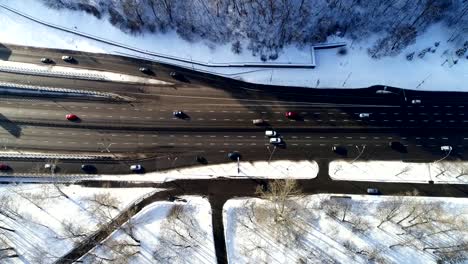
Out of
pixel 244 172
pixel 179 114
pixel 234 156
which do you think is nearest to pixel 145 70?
pixel 179 114

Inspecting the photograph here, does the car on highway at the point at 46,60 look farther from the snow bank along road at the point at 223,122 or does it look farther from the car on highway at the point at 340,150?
the car on highway at the point at 340,150

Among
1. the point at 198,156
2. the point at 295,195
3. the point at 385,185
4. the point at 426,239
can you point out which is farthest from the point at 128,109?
the point at 426,239

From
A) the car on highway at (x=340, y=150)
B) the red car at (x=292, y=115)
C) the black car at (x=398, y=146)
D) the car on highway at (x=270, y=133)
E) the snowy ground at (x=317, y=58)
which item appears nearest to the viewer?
the car on highway at (x=340, y=150)

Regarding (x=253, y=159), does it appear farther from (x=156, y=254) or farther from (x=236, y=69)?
(x=156, y=254)

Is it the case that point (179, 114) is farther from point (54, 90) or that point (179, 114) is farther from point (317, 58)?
point (317, 58)

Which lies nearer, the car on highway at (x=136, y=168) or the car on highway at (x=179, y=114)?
the car on highway at (x=136, y=168)

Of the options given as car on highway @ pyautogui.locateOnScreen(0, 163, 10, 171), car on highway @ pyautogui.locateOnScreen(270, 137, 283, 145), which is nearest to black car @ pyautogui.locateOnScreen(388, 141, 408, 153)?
car on highway @ pyautogui.locateOnScreen(270, 137, 283, 145)

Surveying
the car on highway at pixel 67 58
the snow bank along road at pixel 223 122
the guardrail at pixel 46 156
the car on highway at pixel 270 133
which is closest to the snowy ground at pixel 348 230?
the snow bank along road at pixel 223 122

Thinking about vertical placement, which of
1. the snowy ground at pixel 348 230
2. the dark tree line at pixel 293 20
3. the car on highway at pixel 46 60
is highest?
the dark tree line at pixel 293 20
